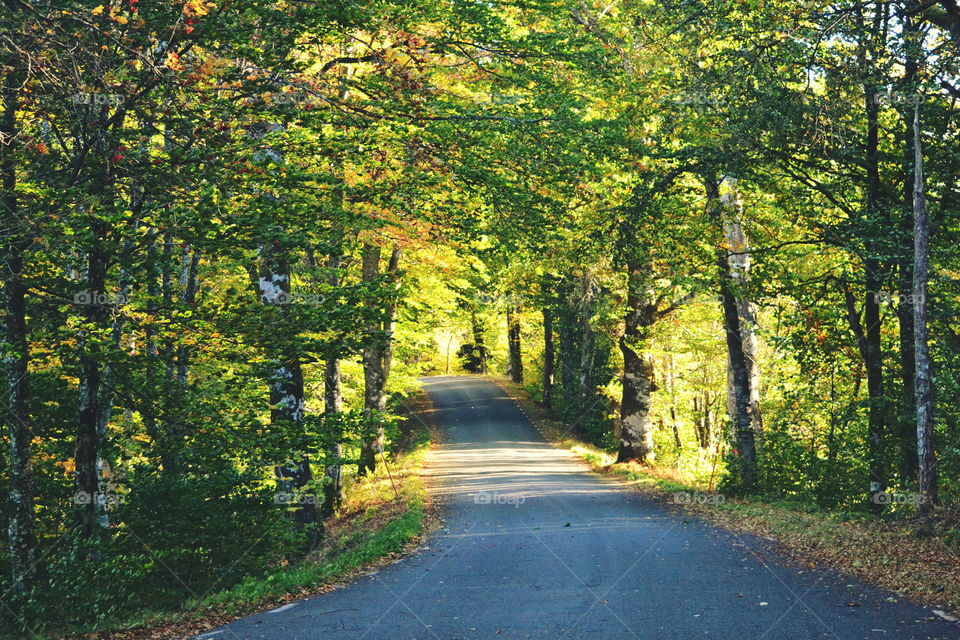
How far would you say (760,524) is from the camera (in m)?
13.9

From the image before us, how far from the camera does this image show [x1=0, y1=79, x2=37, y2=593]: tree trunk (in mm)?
8773

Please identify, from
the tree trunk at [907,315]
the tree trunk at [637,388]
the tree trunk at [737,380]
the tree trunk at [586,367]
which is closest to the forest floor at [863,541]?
the tree trunk at [737,380]

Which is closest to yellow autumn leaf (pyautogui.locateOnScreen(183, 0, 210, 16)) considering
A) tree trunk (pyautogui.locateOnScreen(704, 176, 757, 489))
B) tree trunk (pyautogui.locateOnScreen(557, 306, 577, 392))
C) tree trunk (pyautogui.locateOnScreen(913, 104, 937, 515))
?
tree trunk (pyautogui.locateOnScreen(913, 104, 937, 515))

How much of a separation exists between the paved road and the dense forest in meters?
2.13

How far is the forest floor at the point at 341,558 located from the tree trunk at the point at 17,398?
1.66 m

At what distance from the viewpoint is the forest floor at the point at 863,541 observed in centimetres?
896

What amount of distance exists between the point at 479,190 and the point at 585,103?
5908 millimetres

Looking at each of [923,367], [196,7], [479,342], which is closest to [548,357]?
[479,342]

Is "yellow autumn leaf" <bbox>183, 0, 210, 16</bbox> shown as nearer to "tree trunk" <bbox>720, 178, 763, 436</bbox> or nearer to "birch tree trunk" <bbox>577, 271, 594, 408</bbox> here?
"tree trunk" <bbox>720, 178, 763, 436</bbox>

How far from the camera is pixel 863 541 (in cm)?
1129

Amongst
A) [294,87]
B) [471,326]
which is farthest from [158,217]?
[471,326]

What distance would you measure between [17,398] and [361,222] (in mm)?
4715

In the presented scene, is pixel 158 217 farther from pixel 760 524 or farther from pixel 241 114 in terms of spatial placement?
pixel 760 524

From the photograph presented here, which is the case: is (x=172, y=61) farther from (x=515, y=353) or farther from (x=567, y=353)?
(x=515, y=353)
